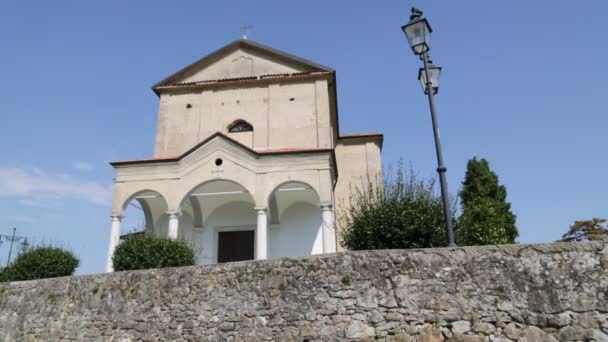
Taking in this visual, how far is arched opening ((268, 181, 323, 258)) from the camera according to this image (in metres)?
15.6

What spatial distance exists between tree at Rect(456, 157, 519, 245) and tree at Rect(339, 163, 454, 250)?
1.57 metres

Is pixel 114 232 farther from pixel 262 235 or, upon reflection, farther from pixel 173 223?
pixel 262 235

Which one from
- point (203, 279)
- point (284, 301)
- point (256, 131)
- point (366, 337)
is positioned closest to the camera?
point (366, 337)

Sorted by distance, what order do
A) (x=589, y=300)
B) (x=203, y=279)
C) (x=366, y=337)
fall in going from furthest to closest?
1. (x=203, y=279)
2. (x=366, y=337)
3. (x=589, y=300)

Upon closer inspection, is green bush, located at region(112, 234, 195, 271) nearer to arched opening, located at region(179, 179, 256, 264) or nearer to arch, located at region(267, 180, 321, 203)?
arch, located at region(267, 180, 321, 203)

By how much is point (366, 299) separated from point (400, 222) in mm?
2107

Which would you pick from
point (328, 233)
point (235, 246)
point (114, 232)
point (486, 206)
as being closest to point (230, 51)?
point (235, 246)

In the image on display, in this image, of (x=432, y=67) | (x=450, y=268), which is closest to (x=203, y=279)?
(x=450, y=268)

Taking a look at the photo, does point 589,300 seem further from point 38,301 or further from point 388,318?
point 38,301

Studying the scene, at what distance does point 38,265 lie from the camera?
1125cm

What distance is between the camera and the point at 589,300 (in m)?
5.75

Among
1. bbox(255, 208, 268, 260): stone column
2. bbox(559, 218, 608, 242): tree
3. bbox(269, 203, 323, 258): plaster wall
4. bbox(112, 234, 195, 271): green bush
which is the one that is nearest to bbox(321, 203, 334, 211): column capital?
bbox(255, 208, 268, 260): stone column

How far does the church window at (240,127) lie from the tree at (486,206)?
29.9 ft

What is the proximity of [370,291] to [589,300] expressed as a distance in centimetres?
291
